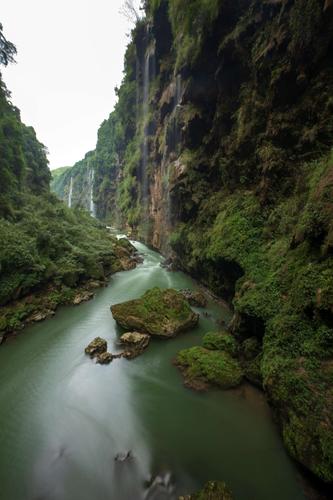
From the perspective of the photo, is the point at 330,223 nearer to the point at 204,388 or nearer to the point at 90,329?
the point at 204,388

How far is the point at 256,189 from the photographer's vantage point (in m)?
11.2

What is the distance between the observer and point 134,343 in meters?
9.15

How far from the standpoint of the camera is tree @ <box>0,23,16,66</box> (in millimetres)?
17656

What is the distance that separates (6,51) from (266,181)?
21.5 m

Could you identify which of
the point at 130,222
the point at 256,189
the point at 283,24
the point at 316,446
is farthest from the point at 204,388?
the point at 130,222

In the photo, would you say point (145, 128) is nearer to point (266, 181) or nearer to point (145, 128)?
point (145, 128)

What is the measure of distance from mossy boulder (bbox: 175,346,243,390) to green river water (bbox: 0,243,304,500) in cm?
27

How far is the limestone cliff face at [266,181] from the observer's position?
201 inches

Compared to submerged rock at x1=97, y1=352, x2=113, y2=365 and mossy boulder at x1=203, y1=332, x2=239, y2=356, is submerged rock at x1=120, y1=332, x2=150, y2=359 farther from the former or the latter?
mossy boulder at x1=203, y1=332, x2=239, y2=356

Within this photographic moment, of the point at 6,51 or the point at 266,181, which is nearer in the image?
the point at 266,181

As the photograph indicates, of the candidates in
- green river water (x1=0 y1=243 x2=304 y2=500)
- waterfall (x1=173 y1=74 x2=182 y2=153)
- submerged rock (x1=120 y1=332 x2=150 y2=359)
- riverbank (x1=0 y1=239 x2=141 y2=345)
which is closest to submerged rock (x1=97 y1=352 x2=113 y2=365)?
green river water (x1=0 y1=243 x2=304 y2=500)

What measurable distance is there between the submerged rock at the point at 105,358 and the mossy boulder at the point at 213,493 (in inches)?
191

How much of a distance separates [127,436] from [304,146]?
11.2 meters

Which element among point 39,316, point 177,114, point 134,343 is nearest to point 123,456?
point 134,343
